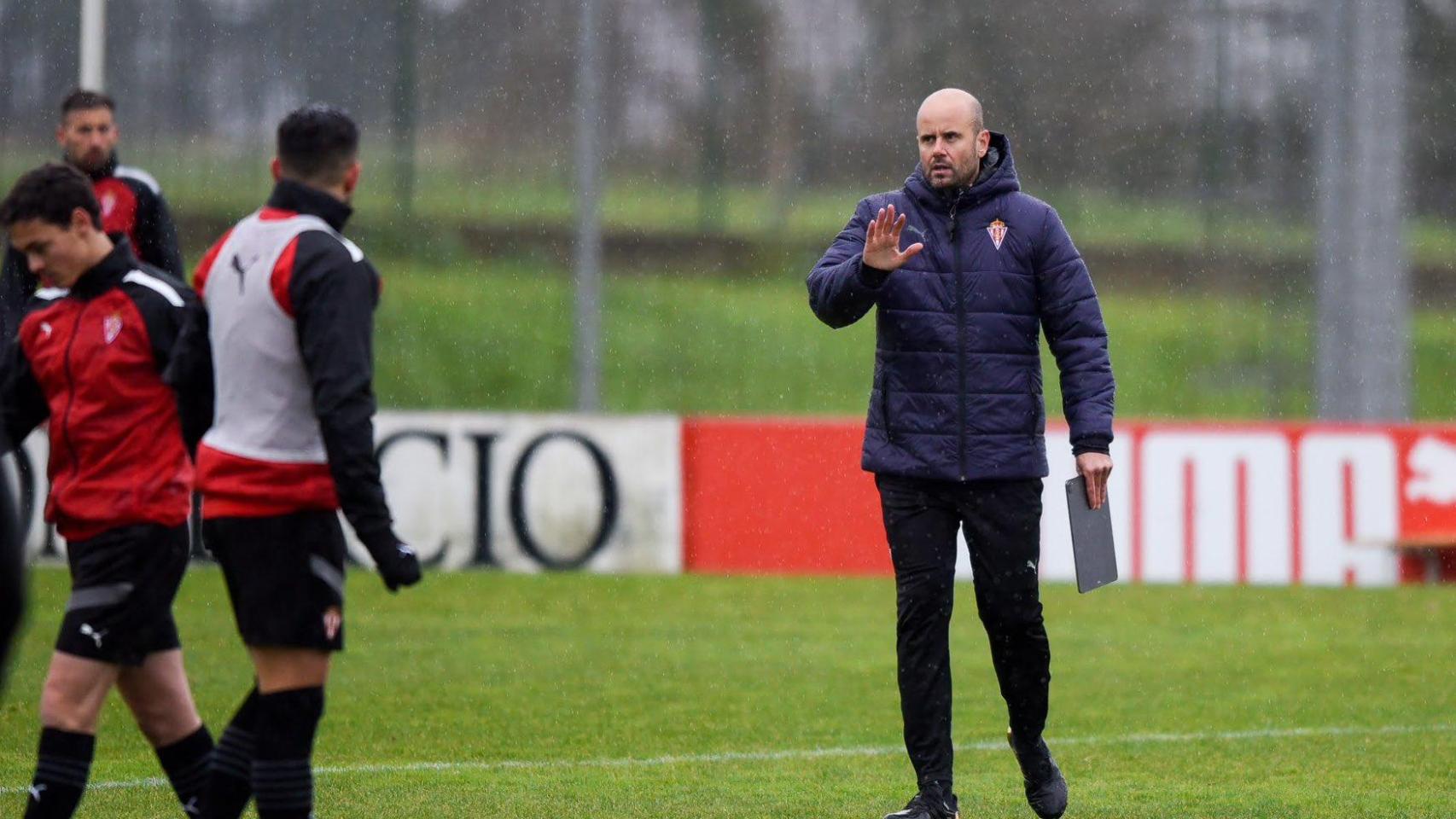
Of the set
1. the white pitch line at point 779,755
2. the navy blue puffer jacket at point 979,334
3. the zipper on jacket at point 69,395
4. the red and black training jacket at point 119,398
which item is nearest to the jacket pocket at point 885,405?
the navy blue puffer jacket at point 979,334

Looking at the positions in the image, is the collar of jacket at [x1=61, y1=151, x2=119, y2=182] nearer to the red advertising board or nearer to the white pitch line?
the white pitch line

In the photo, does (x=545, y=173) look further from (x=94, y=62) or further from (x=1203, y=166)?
(x=94, y=62)

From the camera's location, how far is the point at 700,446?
1422 cm

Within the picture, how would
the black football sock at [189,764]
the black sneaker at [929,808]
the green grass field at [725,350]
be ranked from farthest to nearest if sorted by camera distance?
the green grass field at [725,350] → the black sneaker at [929,808] → the black football sock at [189,764]

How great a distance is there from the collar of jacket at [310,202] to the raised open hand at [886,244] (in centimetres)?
158

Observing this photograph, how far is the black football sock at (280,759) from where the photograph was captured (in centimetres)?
488

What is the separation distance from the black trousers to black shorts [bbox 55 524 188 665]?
210 centimetres

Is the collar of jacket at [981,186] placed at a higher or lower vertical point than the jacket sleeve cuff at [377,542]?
higher

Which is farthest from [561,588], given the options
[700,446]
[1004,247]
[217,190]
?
[217,190]

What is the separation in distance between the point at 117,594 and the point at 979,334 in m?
2.49

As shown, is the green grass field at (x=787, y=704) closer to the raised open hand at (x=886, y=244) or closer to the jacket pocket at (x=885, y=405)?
the jacket pocket at (x=885, y=405)

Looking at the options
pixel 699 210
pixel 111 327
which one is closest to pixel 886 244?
pixel 111 327

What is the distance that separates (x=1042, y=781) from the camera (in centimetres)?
627

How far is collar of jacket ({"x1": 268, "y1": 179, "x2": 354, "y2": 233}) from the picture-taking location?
16.1 feet
